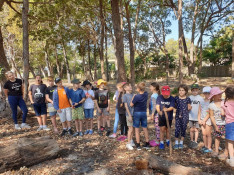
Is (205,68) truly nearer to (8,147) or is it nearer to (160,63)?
(160,63)

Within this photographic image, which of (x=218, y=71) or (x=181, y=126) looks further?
(x=218, y=71)

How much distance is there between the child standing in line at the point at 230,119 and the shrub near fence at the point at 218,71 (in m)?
19.2

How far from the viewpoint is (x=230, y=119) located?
3418 mm

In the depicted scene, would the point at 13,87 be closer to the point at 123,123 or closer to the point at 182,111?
the point at 123,123

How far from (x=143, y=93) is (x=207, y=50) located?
22237 mm

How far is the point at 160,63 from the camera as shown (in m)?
25.9

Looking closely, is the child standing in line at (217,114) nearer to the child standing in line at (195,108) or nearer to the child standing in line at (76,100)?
the child standing in line at (195,108)

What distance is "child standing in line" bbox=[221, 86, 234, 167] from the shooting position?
11.2ft

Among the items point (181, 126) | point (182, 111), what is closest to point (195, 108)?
point (182, 111)

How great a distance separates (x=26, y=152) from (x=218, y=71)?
23571mm

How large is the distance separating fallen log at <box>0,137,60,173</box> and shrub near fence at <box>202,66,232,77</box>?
816 inches

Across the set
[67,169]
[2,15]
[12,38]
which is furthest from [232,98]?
[12,38]

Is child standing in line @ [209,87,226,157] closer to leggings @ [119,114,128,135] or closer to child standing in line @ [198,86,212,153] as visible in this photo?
child standing in line @ [198,86,212,153]

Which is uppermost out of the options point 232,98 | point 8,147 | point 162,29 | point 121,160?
point 162,29
